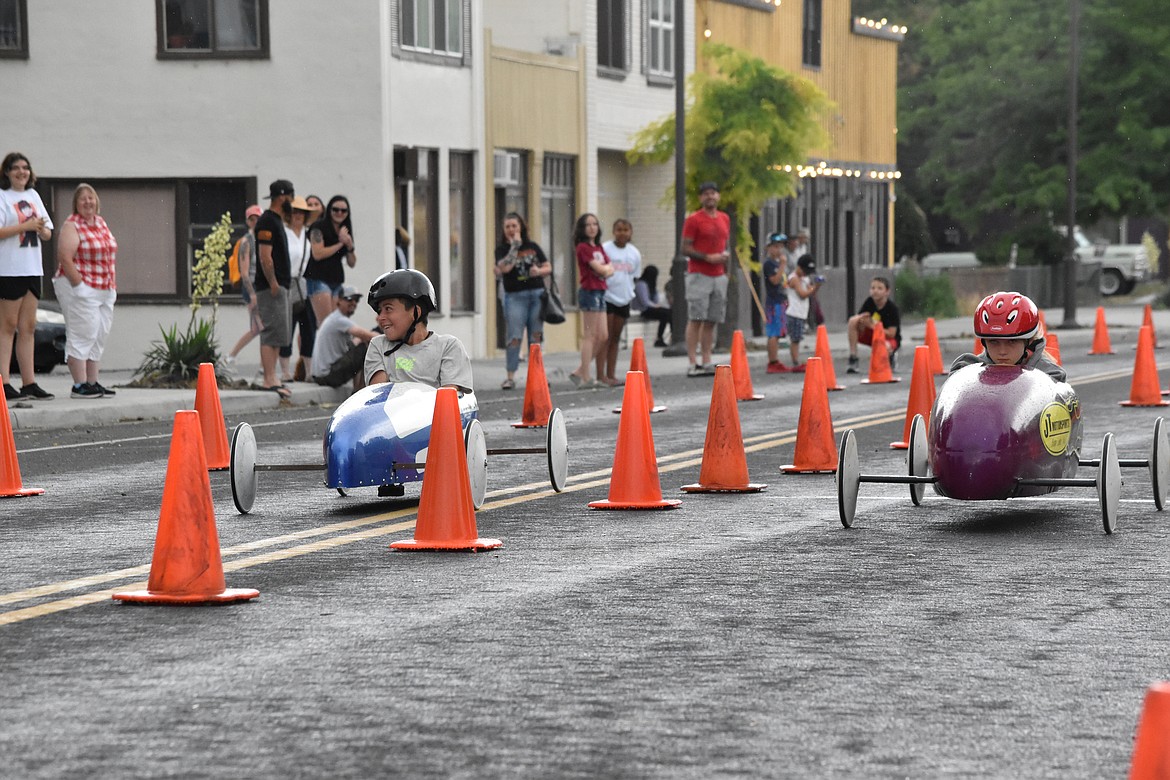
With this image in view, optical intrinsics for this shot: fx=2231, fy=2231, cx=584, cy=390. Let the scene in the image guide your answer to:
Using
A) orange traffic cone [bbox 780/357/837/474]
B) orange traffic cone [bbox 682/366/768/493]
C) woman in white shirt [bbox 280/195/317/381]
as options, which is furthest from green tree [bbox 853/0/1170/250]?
orange traffic cone [bbox 682/366/768/493]

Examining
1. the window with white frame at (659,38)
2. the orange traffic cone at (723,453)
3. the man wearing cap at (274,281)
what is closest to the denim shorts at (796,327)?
the man wearing cap at (274,281)

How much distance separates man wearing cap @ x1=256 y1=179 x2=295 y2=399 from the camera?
19.9m

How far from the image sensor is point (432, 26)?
2938 centimetres

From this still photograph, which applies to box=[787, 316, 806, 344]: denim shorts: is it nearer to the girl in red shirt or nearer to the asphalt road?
the girl in red shirt

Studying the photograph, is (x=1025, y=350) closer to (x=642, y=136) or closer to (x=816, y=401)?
(x=816, y=401)

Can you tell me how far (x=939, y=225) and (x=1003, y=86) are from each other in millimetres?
19726

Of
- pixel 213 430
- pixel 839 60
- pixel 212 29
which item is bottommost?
pixel 213 430

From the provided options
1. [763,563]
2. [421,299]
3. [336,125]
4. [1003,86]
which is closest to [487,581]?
[763,563]

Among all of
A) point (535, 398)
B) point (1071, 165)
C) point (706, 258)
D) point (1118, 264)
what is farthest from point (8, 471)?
point (1118, 264)

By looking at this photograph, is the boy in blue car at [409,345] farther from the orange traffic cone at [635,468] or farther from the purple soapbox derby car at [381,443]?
the orange traffic cone at [635,468]

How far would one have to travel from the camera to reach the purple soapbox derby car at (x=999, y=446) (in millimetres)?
10469

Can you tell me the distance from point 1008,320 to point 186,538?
4.75m

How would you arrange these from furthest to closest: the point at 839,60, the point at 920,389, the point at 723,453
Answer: the point at 839,60, the point at 920,389, the point at 723,453

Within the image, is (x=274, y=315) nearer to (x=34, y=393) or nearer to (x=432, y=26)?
(x=34, y=393)
